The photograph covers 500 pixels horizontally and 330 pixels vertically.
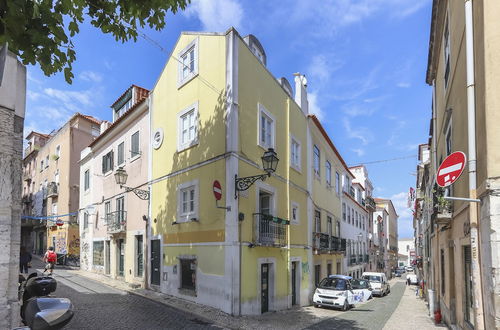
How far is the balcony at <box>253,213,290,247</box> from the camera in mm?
13505

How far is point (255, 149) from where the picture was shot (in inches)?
576

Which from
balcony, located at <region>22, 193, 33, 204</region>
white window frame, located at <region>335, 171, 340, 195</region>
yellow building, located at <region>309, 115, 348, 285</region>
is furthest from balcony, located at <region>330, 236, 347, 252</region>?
balcony, located at <region>22, 193, 33, 204</region>

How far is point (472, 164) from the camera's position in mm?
6516

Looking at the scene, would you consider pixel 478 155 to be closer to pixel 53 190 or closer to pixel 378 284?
pixel 378 284

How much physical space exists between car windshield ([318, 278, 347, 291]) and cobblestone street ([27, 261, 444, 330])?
1.11m

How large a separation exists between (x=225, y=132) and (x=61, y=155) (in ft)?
79.0

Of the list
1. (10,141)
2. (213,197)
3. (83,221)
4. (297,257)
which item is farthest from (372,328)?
(83,221)

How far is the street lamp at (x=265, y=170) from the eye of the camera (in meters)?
12.4

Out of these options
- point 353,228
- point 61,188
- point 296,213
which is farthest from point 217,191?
point 353,228

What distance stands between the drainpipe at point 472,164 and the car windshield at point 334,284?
1232 cm

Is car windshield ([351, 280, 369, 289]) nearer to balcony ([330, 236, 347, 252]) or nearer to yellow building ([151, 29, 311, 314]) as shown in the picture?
balcony ([330, 236, 347, 252])

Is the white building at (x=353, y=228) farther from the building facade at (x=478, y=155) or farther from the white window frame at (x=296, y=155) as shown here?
the building facade at (x=478, y=155)

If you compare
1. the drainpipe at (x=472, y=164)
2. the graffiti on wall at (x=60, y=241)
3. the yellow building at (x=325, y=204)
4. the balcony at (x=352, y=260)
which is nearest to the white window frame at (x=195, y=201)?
the yellow building at (x=325, y=204)

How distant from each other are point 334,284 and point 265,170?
8.83 m
